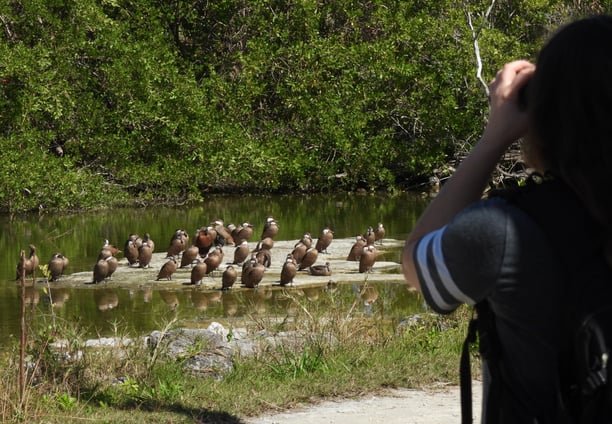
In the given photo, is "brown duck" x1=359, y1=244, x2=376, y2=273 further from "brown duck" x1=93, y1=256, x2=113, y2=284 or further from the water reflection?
"brown duck" x1=93, y1=256, x2=113, y2=284

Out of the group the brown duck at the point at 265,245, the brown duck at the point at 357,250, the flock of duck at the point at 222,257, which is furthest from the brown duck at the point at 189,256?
the brown duck at the point at 357,250

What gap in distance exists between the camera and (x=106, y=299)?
15.1 metres

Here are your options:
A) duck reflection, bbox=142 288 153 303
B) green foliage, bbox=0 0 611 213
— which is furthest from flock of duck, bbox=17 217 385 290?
green foliage, bbox=0 0 611 213

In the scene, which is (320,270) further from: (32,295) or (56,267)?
(32,295)

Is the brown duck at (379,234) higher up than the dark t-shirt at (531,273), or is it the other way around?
the dark t-shirt at (531,273)

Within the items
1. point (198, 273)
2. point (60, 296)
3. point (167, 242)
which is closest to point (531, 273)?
point (60, 296)

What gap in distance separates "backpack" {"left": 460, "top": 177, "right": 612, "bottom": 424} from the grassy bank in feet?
14.4

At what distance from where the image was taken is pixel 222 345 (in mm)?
9047

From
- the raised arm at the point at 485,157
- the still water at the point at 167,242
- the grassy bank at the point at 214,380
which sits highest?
the raised arm at the point at 485,157

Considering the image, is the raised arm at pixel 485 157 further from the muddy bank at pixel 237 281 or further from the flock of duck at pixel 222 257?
the muddy bank at pixel 237 281

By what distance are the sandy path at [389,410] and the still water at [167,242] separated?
2.92 meters

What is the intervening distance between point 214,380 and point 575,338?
19.0ft

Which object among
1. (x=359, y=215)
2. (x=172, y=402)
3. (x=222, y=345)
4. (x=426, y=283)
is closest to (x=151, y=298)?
(x=222, y=345)

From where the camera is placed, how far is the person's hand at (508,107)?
253 cm
